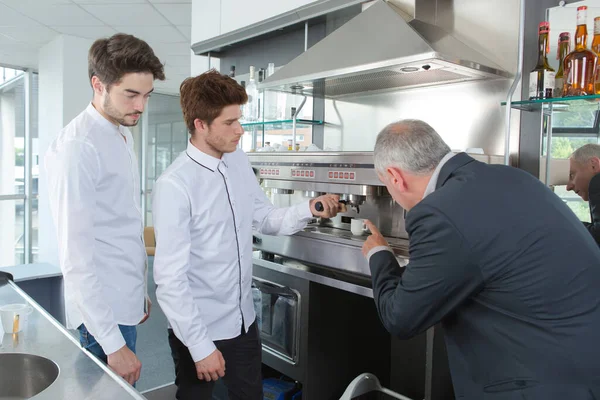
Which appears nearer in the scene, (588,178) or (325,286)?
(588,178)

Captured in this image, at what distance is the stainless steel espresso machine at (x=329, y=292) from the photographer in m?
2.03

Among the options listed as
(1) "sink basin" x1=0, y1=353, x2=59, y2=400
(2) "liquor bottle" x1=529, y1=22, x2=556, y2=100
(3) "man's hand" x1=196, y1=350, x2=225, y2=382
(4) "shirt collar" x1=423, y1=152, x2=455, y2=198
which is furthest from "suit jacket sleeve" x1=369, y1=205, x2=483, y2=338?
(2) "liquor bottle" x1=529, y1=22, x2=556, y2=100

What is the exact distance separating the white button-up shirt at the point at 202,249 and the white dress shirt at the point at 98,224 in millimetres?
90

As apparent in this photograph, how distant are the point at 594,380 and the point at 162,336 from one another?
327cm

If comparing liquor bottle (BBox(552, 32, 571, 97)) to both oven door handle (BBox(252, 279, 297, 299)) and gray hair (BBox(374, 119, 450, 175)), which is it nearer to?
gray hair (BBox(374, 119, 450, 175))

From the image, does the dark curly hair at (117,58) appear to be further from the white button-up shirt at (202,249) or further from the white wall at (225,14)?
the white wall at (225,14)

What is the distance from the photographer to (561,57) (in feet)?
6.16

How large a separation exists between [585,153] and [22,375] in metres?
1.97

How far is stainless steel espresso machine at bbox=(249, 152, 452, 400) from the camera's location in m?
2.03

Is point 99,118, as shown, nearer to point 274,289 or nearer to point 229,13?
point 274,289

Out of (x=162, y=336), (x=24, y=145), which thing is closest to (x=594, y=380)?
(x=162, y=336)

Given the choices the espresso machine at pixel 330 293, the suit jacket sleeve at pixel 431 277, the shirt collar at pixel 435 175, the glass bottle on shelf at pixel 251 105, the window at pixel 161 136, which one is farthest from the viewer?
the window at pixel 161 136

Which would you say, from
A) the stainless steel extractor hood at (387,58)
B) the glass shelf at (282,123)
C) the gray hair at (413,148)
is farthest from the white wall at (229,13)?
the gray hair at (413,148)

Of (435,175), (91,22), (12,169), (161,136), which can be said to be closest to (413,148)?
(435,175)
